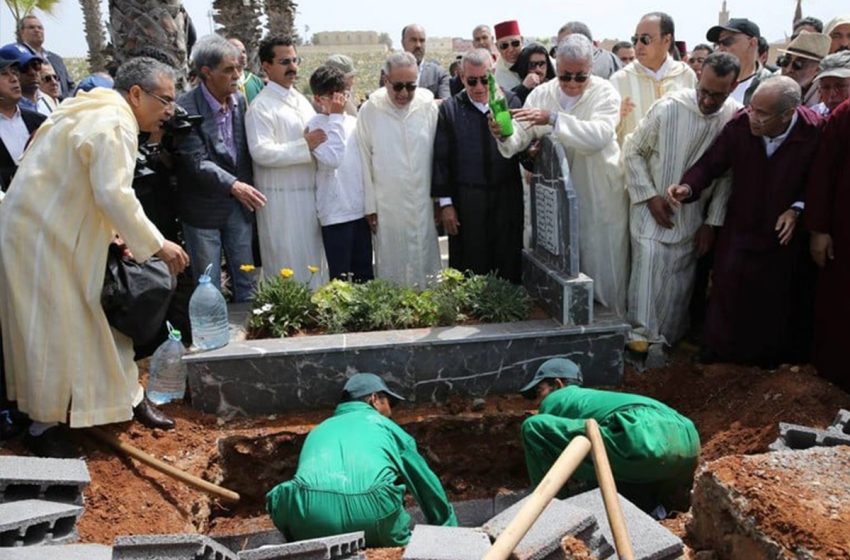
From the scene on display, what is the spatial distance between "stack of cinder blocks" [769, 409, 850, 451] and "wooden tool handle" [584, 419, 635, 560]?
124cm

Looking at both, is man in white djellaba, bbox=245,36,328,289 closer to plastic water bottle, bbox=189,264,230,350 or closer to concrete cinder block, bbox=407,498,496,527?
plastic water bottle, bbox=189,264,230,350

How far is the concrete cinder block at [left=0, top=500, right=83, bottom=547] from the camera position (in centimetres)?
292

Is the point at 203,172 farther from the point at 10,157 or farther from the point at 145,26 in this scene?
the point at 145,26

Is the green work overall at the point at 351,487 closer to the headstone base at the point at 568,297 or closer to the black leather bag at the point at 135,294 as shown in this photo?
the black leather bag at the point at 135,294

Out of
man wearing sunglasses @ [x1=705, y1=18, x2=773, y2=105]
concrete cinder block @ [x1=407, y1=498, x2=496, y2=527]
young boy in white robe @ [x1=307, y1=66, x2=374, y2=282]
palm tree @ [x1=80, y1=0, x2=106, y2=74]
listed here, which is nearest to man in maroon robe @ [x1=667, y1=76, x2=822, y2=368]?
man wearing sunglasses @ [x1=705, y1=18, x2=773, y2=105]

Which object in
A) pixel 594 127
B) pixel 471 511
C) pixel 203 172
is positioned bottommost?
pixel 471 511

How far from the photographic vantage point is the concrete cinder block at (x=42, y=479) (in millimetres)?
3119

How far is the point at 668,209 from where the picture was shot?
16.4ft

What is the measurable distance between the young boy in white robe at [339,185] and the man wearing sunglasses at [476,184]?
615 millimetres

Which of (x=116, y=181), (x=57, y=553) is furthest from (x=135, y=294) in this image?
(x=57, y=553)

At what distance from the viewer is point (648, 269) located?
16.7 ft

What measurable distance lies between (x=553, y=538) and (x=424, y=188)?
343 cm

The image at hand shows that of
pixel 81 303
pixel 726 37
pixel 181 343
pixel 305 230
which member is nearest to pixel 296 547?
pixel 81 303

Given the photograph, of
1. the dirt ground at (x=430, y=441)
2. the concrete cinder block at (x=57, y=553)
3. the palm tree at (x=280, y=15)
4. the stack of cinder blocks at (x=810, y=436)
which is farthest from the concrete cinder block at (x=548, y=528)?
the palm tree at (x=280, y=15)
